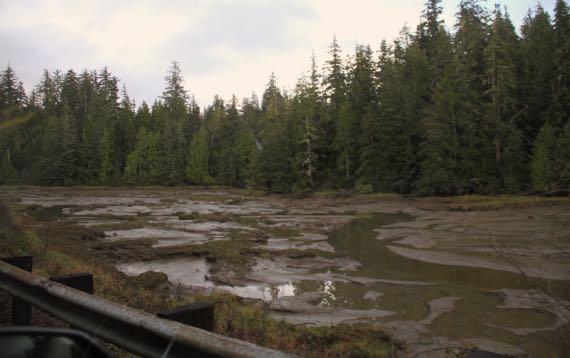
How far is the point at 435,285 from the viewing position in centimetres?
1227

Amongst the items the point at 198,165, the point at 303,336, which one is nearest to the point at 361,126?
the point at 198,165

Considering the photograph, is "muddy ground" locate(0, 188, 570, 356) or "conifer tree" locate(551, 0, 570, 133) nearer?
"muddy ground" locate(0, 188, 570, 356)

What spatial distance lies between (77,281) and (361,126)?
5000 cm

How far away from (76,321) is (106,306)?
413 millimetres

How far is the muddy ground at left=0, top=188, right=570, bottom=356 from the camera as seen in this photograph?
8.02 m

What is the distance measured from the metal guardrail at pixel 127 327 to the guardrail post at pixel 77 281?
4.6 inches

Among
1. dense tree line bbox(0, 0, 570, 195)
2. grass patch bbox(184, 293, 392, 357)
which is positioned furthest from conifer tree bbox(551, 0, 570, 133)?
grass patch bbox(184, 293, 392, 357)

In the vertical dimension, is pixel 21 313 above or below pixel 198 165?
below

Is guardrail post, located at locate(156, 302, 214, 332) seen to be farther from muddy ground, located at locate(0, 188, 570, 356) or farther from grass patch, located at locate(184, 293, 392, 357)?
grass patch, located at locate(184, 293, 392, 357)

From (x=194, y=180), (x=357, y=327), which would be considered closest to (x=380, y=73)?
(x=194, y=180)

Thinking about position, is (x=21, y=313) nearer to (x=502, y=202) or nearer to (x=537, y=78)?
(x=502, y=202)

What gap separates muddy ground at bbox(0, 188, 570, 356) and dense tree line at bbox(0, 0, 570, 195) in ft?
12.4

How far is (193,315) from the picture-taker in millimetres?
2617

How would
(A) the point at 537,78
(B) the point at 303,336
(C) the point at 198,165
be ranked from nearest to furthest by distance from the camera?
(B) the point at 303,336 < (A) the point at 537,78 < (C) the point at 198,165
